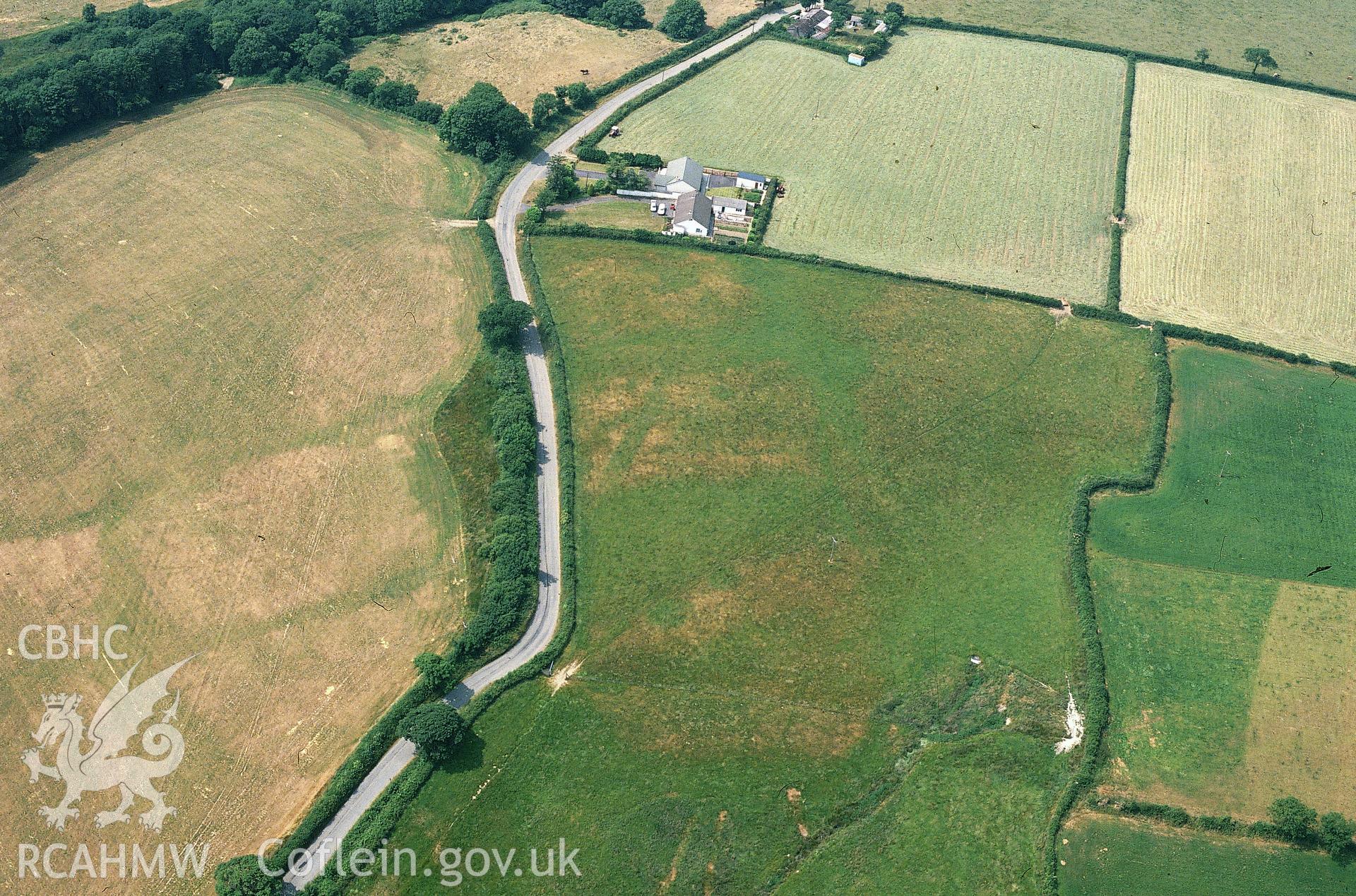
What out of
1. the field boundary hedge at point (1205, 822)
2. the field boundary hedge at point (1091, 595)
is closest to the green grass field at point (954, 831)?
the field boundary hedge at point (1091, 595)

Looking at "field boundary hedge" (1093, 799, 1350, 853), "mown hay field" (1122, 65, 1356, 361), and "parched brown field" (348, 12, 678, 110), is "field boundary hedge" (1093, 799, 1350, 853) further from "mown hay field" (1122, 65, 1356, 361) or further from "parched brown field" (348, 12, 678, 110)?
"parched brown field" (348, 12, 678, 110)

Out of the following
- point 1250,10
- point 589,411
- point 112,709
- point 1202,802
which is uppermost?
point 1250,10

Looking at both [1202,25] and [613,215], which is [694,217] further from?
[1202,25]

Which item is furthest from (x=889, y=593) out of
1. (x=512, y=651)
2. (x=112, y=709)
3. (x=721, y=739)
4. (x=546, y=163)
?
(x=546, y=163)

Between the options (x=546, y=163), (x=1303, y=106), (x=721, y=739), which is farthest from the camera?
(x=1303, y=106)

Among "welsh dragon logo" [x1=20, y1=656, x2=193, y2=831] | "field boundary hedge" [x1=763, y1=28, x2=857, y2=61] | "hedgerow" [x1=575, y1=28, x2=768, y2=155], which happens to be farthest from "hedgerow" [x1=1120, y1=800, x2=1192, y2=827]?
"field boundary hedge" [x1=763, y1=28, x2=857, y2=61]

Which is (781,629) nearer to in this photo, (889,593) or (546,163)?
(889,593)
